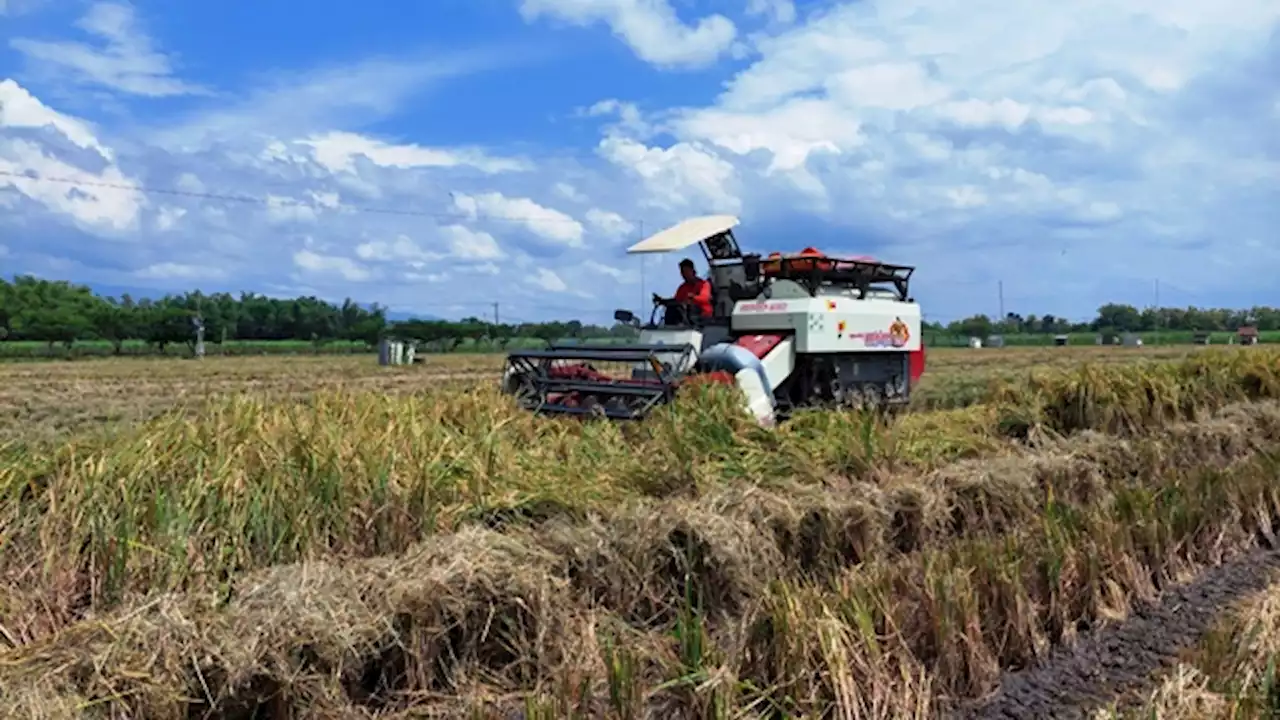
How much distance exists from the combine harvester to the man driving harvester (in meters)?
0.02

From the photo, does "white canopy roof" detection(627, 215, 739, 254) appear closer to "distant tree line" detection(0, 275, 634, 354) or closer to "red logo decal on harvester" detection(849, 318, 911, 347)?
"red logo decal on harvester" detection(849, 318, 911, 347)

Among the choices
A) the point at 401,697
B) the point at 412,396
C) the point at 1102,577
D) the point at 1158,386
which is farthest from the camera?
the point at 1158,386

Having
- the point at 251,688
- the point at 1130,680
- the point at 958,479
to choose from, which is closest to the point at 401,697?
the point at 251,688

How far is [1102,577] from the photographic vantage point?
15.1ft

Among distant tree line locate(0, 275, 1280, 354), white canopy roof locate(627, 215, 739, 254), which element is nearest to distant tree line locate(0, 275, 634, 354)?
distant tree line locate(0, 275, 1280, 354)

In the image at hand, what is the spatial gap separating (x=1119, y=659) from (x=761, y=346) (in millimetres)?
4703

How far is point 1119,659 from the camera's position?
409cm

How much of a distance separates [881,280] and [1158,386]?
267 centimetres

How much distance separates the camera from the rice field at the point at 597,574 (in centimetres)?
324

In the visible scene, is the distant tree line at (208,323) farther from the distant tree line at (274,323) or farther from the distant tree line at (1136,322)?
the distant tree line at (1136,322)

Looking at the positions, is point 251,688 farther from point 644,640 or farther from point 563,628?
point 644,640

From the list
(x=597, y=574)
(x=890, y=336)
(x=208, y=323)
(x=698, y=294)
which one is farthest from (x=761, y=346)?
(x=208, y=323)

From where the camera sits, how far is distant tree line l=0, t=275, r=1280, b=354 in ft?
194

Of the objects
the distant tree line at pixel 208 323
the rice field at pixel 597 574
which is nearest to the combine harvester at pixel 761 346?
the rice field at pixel 597 574
